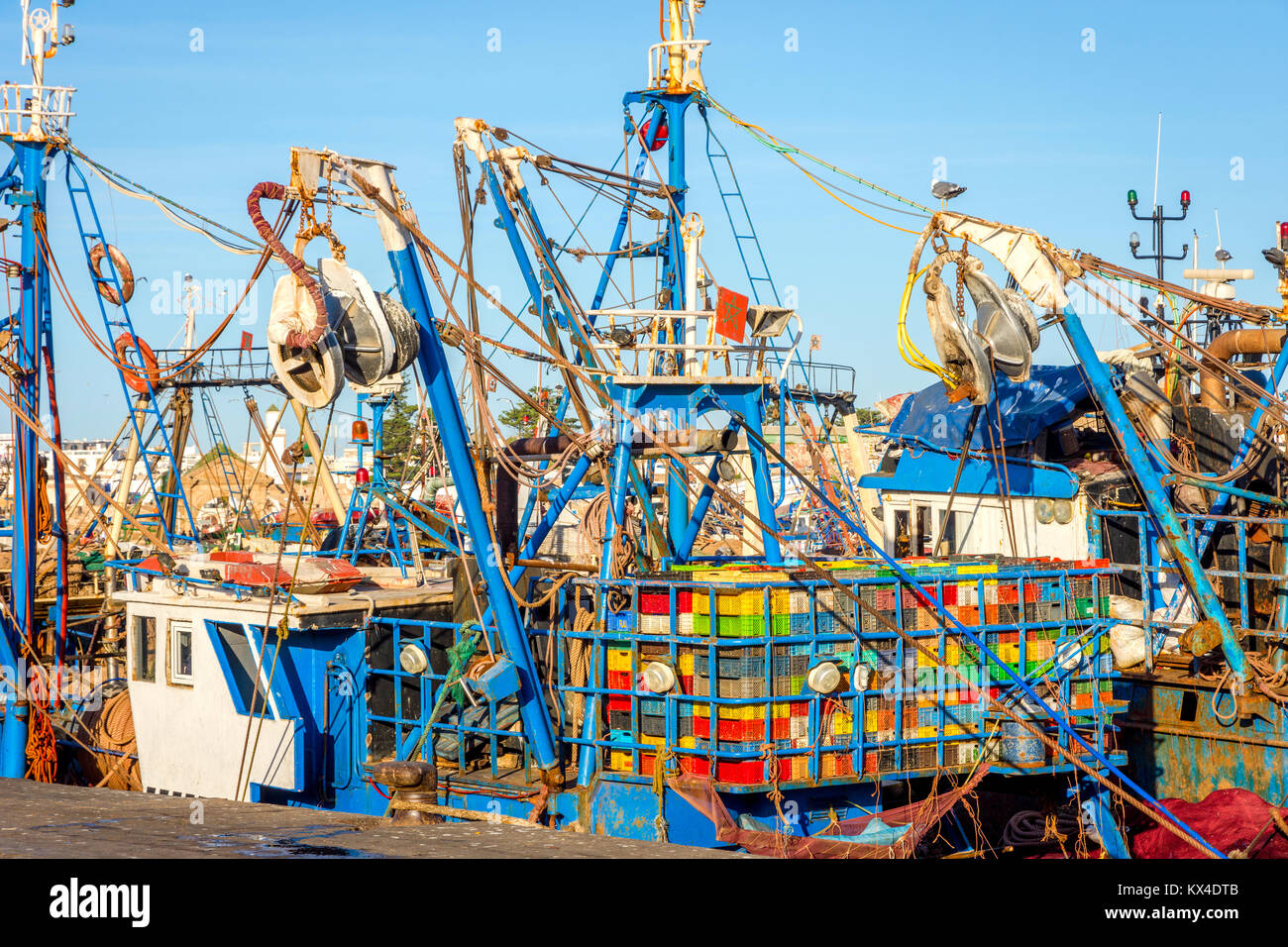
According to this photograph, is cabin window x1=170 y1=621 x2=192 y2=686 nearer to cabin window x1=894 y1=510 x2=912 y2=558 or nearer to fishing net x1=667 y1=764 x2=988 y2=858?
fishing net x1=667 y1=764 x2=988 y2=858

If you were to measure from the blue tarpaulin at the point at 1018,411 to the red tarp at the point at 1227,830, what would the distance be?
585 cm

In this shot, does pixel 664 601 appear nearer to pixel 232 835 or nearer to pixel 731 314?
pixel 731 314

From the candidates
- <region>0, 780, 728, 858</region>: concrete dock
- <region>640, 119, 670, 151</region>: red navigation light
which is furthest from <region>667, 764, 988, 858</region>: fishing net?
<region>640, 119, 670, 151</region>: red navigation light

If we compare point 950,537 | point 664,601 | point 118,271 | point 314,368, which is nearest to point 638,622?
point 664,601

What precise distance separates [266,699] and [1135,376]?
41.7 ft

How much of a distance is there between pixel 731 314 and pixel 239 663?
7.36 metres

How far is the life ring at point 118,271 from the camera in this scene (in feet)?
68.9

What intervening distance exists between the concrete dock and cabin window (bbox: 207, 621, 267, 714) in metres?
6.70

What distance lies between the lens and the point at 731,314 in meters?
15.9

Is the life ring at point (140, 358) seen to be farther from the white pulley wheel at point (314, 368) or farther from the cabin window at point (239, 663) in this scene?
the white pulley wheel at point (314, 368)

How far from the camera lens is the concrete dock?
274 inches

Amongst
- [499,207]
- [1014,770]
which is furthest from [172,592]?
[1014,770]

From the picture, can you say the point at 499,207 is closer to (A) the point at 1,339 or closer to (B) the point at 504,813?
(B) the point at 504,813
